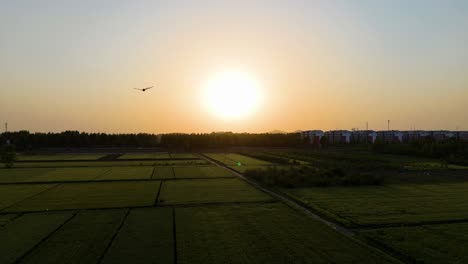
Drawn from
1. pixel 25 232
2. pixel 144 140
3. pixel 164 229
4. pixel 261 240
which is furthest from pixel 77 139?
pixel 261 240

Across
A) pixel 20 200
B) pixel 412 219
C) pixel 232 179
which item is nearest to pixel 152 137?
pixel 232 179

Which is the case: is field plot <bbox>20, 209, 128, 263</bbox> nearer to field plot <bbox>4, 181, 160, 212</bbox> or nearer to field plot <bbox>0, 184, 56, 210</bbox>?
field plot <bbox>4, 181, 160, 212</bbox>

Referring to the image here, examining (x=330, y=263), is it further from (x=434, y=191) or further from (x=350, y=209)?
(x=434, y=191)

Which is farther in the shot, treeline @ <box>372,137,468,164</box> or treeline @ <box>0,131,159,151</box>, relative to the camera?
treeline @ <box>0,131,159,151</box>

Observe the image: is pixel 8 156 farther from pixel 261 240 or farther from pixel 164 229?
pixel 261 240

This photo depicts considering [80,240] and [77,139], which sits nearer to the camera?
[80,240]

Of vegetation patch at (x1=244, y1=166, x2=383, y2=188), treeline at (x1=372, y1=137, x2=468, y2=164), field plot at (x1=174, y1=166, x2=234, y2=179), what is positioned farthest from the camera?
treeline at (x1=372, y1=137, x2=468, y2=164)

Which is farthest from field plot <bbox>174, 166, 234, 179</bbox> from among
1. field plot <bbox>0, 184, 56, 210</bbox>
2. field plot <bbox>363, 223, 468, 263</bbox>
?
field plot <bbox>363, 223, 468, 263</bbox>
